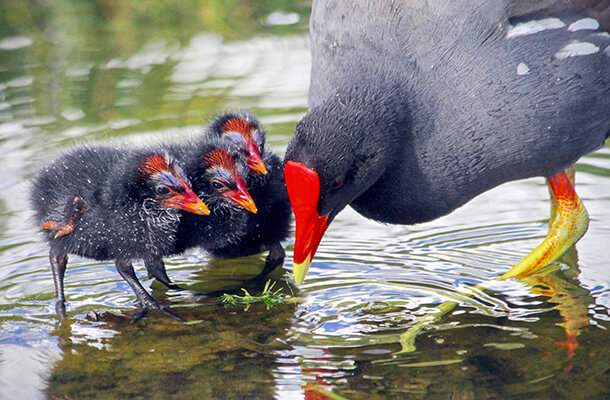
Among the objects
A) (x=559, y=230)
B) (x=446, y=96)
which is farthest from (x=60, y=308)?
(x=559, y=230)

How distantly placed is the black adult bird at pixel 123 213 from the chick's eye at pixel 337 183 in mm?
563

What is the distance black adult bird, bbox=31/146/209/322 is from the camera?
364 centimetres

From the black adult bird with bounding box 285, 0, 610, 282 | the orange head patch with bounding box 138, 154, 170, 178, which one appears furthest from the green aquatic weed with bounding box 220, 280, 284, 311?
the orange head patch with bounding box 138, 154, 170, 178

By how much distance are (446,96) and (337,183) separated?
57cm

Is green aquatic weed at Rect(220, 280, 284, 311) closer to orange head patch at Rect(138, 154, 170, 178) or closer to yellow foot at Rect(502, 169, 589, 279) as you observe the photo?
orange head patch at Rect(138, 154, 170, 178)

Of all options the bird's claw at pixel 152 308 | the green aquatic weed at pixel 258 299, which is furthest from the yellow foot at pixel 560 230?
the bird's claw at pixel 152 308

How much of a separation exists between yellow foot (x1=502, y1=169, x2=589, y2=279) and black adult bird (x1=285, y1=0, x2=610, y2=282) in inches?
22.0

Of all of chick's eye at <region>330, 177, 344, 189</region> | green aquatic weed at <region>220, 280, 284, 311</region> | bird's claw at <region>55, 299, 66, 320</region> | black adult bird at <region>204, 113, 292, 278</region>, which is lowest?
green aquatic weed at <region>220, 280, 284, 311</region>

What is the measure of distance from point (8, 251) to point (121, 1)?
4.02 metres

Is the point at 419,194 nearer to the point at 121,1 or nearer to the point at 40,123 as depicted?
the point at 40,123

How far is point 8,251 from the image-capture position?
4.30 m

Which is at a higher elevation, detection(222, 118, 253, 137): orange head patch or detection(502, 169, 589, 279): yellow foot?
detection(222, 118, 253, 137): orange head patch

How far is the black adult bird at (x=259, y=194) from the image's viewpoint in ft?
13.1

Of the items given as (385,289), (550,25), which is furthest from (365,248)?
(550,25)
